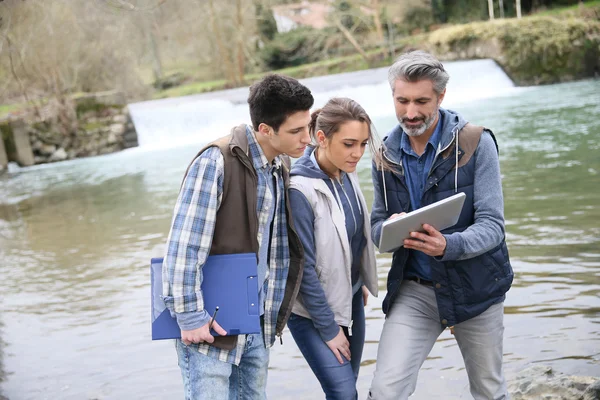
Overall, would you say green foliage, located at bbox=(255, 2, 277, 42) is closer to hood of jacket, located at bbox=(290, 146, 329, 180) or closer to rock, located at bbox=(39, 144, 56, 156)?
rock, located at bbox=(39, 144, 56, 156)

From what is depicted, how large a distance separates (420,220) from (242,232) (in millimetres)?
665

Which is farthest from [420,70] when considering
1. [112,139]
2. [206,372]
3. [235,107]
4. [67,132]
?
[67,132]

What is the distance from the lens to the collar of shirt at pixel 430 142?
2887mm

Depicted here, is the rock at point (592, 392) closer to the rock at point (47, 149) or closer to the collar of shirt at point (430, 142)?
the collar of shirt at point (430, 142)

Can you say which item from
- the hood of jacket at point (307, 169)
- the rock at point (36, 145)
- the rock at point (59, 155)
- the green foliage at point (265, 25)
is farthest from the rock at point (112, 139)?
the hood of jacket at point (307, 169)

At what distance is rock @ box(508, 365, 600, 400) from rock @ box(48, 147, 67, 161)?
19.5 metres

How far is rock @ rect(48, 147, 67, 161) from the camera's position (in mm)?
21141

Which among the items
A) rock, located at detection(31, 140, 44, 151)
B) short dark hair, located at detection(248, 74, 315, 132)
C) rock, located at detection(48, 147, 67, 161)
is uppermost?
short dark hair, located at detection(248, 74, 315, 132)

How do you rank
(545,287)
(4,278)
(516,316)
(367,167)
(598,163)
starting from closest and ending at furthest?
1. (516,316)
2. (545,287)
3. (4,278)
4. (598,163)
5. (367,167)

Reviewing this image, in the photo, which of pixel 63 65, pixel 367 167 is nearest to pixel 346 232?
pixel 367 167

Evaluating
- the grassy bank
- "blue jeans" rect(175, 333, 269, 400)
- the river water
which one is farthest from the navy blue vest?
the grassy bank

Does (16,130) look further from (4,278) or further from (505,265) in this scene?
(505,265)

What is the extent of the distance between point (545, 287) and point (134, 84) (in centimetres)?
2610

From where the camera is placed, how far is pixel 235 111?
71.8 feet
